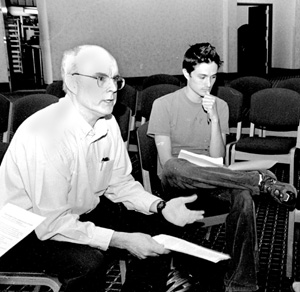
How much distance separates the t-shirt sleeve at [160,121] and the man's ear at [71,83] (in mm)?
1068

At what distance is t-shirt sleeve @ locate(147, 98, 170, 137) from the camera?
108 inches

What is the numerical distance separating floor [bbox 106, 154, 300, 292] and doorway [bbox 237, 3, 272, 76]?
11373mm

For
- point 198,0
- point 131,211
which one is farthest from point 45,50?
point 131,211

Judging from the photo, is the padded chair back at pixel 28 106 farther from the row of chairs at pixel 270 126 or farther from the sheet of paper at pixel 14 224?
the sheet of paper at pixel 14 224

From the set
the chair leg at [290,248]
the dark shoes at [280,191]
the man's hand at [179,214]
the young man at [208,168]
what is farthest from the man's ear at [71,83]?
the chair leg at [290,248]

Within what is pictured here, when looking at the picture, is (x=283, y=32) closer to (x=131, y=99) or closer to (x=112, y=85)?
(x=131, y=99)

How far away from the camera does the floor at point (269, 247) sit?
2.51 m

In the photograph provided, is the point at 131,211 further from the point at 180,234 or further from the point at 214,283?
the point at 214,283

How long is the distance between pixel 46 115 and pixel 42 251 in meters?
0.51

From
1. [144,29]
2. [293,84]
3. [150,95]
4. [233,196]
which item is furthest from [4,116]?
[144,29]

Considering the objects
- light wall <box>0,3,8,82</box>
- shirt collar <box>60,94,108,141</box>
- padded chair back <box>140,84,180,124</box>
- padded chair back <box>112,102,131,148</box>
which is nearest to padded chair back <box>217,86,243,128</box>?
padded chair back <box>140,84,180,124</box>

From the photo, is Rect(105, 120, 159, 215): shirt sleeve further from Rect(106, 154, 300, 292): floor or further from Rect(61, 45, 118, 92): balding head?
Rect(106, 154, 300, 292): floor

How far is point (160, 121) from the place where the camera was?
2.75 meters

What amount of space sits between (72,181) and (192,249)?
1.71 ft
